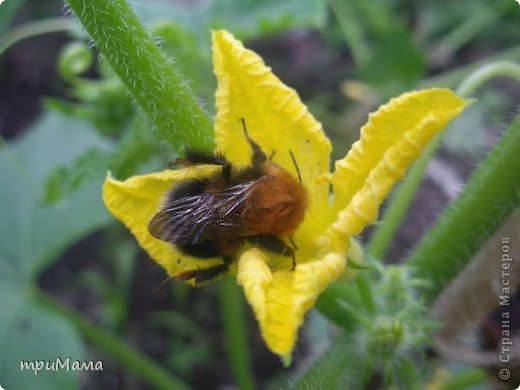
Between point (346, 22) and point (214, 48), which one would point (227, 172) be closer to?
point (214, 48)

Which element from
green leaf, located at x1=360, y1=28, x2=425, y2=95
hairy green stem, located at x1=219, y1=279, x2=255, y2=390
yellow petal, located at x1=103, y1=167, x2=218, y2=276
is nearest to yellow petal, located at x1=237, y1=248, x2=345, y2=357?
yellow petal, located at x1=103, y1=167, x2=218, y2=276

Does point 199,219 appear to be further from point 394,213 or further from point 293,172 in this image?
point 394,213

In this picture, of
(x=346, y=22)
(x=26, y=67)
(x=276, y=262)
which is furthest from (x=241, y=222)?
(x=26, y=67)

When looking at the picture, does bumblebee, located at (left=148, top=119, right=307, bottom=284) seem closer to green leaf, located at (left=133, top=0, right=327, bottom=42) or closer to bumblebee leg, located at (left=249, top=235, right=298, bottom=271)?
bumblebee leg, located at (left=249, top=235, right=298, bottom=271)

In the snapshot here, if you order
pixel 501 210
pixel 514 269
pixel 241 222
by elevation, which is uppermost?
pixel 241 222

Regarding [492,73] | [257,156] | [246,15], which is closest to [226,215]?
[257,156]

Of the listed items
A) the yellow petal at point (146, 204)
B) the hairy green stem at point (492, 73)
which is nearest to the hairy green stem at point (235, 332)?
the yellow petal at point (146, 204)
